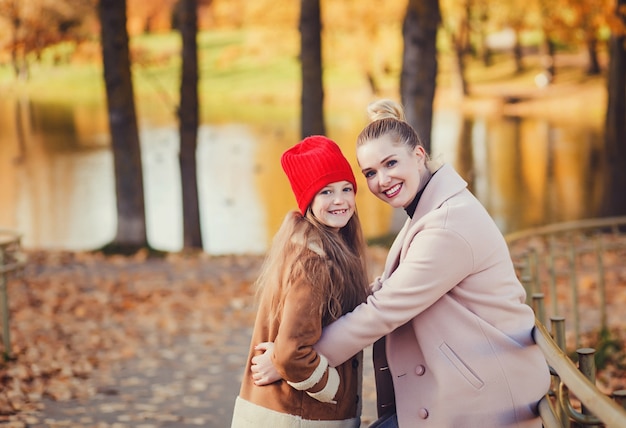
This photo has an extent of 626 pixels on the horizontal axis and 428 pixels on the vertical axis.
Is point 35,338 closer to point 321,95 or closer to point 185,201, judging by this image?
point 185,201

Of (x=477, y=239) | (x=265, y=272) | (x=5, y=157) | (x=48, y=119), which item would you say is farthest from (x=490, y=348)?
(x=48, y=119)

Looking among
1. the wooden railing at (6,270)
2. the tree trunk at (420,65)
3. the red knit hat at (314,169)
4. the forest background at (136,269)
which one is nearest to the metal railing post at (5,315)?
the wooden railing at (6,270)

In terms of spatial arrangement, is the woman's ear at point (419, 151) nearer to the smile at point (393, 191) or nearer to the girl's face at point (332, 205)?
the smile at point (393, 191)

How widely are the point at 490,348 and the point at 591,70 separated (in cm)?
3953

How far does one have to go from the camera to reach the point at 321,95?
529 inches

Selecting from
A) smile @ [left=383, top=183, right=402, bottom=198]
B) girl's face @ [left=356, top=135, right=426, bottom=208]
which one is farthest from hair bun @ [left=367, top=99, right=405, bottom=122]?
smile @ [left=383, top=183, right=402, bottom=198]

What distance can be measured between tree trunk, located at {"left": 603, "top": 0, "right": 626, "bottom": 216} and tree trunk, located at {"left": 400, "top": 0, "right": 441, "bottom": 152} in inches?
110

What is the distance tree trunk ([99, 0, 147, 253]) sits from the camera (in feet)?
40.1

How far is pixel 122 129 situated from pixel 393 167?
984 centimetres

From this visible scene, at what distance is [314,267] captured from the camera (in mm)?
3162

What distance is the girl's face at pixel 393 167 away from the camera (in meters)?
3.27

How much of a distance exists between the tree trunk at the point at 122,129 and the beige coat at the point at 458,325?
9876mm

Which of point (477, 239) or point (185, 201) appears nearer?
point (477, 239)

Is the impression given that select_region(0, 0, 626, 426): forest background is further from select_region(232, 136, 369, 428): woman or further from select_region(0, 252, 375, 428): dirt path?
select_region(232, 136, 369, 428): woman
